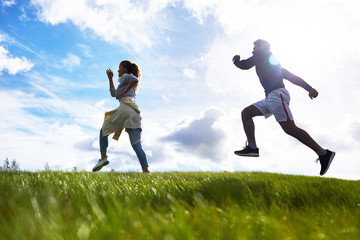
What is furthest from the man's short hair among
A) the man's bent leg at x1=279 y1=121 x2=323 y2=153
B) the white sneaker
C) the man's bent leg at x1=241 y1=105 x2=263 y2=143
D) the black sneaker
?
the white sneaker

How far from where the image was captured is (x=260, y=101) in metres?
5.78

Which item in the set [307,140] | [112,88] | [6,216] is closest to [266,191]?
[307,140]

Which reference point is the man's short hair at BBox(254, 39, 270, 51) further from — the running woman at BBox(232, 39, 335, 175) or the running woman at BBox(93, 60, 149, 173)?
the running woman at BBox(93, 60, 149, 173)

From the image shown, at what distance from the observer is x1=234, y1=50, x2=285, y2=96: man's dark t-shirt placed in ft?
18.5

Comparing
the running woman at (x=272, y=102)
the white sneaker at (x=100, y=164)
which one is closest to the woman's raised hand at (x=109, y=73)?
the white sneaker at (x=100, y=164)

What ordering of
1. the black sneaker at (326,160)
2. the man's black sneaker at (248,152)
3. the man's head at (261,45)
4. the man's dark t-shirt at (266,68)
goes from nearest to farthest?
the black sneaker at (326,160)
the man's dark t-shirt at (266,68)
the man's black sneaker at (248,152)
the man's head at (261,45)

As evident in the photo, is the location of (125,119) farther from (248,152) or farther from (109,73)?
(248,152)

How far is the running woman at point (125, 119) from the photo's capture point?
6.28 meters

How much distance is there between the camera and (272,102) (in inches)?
214

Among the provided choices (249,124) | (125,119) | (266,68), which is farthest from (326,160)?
(125,119)

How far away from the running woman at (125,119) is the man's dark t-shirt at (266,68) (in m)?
2.42

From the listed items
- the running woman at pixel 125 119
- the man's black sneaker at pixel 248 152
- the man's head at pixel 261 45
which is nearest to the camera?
the man's black sneaker at pixel 248 152

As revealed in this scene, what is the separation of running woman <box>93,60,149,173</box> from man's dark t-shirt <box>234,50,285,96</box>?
95.3 inches

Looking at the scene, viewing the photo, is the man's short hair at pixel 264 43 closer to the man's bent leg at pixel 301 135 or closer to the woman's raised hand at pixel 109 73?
the man's bent leg at pixel 301 135
